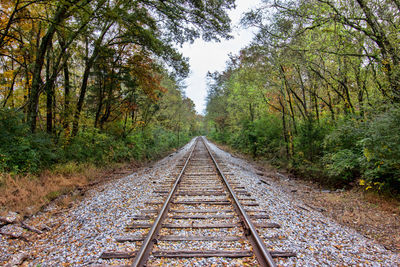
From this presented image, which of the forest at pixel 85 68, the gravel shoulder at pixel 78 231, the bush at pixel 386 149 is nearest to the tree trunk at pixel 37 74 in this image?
the forest at pixel 85 68

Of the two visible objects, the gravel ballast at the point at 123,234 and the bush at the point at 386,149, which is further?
the bush at the point at 386,149

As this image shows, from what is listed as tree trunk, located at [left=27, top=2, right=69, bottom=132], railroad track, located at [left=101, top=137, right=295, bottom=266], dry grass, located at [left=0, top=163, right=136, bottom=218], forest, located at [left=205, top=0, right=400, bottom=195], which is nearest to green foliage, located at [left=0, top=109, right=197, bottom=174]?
dry grass, located at [left=0, top=163, right=136, bottom=218]

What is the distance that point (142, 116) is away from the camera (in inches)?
690

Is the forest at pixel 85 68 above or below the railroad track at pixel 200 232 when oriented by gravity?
above

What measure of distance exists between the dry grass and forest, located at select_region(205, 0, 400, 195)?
9074 millimetres

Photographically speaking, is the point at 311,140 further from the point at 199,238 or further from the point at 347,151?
the point at 199,238

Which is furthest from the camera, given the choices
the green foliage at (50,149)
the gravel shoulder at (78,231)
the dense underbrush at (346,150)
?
the green foliage at (50,149)

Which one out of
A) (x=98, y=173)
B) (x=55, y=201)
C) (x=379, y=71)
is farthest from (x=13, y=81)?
(x=379, y=71)

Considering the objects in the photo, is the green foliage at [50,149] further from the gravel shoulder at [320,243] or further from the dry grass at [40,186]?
the gravel shoulder at [320,243]

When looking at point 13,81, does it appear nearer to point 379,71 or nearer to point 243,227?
point 243,227

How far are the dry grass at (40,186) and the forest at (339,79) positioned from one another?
9.07m

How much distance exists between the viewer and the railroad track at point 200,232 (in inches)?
116

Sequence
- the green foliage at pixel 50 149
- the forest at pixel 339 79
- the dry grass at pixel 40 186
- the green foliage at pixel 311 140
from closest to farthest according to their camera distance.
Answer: the dry grass at pixel 40 186 → the forest at pixel 339 79 → the green foliage at pixel 50 149 → the green foliage at pixel 311 140

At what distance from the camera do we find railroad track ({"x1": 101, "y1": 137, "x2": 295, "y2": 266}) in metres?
2.94
